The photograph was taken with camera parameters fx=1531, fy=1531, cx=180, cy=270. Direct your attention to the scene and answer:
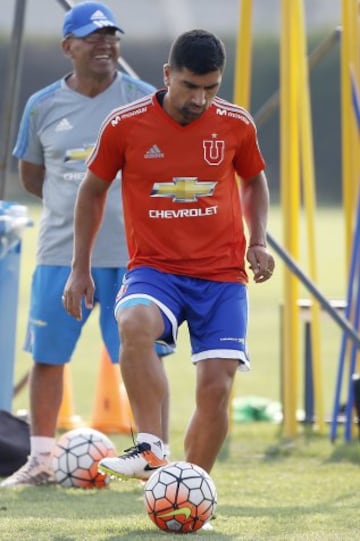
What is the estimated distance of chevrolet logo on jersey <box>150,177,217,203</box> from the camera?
5.82m

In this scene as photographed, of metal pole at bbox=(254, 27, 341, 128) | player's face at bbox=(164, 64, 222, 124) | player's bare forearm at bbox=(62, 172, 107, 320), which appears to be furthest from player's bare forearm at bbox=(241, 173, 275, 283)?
metal pole at bbox=(254, 27, 341, 128)

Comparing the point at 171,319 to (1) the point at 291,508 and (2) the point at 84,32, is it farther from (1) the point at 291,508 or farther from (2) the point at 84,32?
(2) the point at 84,32

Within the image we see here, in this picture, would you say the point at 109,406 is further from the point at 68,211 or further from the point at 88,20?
the point at 88,20

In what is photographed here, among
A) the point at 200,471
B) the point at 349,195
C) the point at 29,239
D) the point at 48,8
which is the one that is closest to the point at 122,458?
the point at 200,471

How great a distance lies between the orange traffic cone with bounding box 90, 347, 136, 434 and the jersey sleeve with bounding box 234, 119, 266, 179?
3.70 metres

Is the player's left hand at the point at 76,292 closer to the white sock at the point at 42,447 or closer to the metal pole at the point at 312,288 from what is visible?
the white sock at the point at 42,447

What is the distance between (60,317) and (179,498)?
1986 millimetres

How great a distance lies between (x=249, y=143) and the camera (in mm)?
5977

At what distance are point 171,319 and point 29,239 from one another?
17688 mm

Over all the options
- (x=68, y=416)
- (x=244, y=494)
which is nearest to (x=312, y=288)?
(x=244, y=494)

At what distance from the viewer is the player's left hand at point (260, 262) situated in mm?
5848

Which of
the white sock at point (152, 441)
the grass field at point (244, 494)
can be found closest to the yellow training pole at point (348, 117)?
the grass field at point (244, 494)

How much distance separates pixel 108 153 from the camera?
585 centimetres

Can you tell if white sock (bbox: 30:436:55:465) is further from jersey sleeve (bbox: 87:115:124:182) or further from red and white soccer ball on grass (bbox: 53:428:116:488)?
jersey sleeve (bbox: 87:115:124:182)
